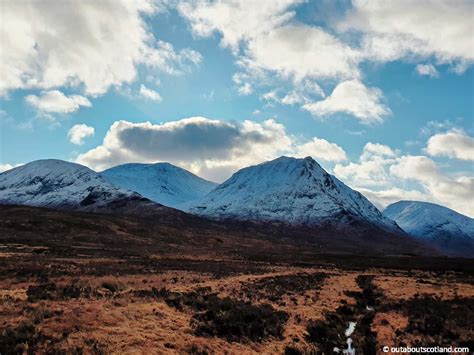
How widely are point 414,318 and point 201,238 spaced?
453 feet

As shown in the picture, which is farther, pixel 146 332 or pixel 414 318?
pixel 414 318

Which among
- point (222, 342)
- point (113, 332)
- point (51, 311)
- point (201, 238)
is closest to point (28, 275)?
point (51, 311)

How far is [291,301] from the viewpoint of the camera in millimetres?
32594

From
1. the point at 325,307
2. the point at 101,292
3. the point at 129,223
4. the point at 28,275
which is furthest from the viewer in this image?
the point at 129,223

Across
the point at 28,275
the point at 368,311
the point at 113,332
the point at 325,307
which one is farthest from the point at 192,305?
the point at 28,275

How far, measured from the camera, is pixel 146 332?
20344 mm

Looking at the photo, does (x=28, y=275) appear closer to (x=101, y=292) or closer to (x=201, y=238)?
(x=101, y=292)

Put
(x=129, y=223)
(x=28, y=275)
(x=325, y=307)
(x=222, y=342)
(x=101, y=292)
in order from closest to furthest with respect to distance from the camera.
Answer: (x=222, y=342) → (x=101, y=292) → (x=325, y=307) → (x=28, y=275) → (x=129, y=223)

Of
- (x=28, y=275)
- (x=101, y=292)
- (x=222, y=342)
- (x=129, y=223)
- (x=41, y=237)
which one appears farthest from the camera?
(x=129, y=223)

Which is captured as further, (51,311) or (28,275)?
(28,275)

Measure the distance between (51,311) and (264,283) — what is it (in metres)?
24.3

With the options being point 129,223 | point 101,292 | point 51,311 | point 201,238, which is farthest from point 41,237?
point 51,311

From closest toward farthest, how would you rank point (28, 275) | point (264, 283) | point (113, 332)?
1. point (113, 332)
2. point (28, 275)
3. point (264, 283)

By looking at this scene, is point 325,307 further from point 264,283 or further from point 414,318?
point 264,283
